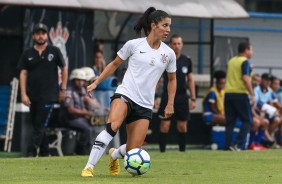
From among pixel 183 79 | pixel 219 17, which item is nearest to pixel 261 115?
pixel 219 17

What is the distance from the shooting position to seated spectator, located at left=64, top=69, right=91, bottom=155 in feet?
70.7

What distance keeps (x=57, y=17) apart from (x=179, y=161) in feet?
19.2

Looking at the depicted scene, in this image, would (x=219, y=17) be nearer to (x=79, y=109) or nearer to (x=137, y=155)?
(x=79, y=109)

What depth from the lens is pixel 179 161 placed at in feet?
57.9

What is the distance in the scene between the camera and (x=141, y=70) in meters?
13.8

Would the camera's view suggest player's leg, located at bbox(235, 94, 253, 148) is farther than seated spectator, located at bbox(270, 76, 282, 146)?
No

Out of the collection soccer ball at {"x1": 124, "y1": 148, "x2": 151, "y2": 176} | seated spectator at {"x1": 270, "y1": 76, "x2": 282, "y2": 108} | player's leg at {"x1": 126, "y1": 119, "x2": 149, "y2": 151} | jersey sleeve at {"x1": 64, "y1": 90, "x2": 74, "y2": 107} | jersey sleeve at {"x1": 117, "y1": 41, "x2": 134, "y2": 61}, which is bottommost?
soccer ball at {"x1": 124, "y1": 148, "x2": 151, "y2": 176}

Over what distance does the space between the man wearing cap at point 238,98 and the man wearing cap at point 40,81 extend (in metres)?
4.32

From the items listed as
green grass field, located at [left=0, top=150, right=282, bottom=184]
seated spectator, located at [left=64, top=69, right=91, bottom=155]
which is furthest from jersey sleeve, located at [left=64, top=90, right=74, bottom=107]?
green grass field, located at [left=0, top=150, right=282, bottom=184]

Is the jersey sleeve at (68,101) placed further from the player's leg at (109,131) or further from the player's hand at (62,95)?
the player's leg at (109,131)

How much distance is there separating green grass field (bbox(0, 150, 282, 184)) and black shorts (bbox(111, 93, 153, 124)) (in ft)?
2.41

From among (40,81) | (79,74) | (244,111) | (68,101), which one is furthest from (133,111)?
(244,111)

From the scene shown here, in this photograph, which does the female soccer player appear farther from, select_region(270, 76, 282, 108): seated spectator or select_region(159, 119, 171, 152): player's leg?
select_region(270, 76, 282, 108): seated spectator

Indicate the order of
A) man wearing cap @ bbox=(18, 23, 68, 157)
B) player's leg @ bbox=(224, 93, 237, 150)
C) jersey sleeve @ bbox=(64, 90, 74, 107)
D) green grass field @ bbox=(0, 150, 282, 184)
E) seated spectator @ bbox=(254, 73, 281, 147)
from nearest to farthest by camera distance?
green grass field @ bbox=(0, 150, 282, 184) < man wearing cap @ bbox=(18, 23, 68, 157) < jersey sleeve @ bbox=(64, 90, 74, 107) < player's leg @ bbox=(224, 93, 237, 150) < seated spectator @ bbox=(254, 73, 281, 147)
